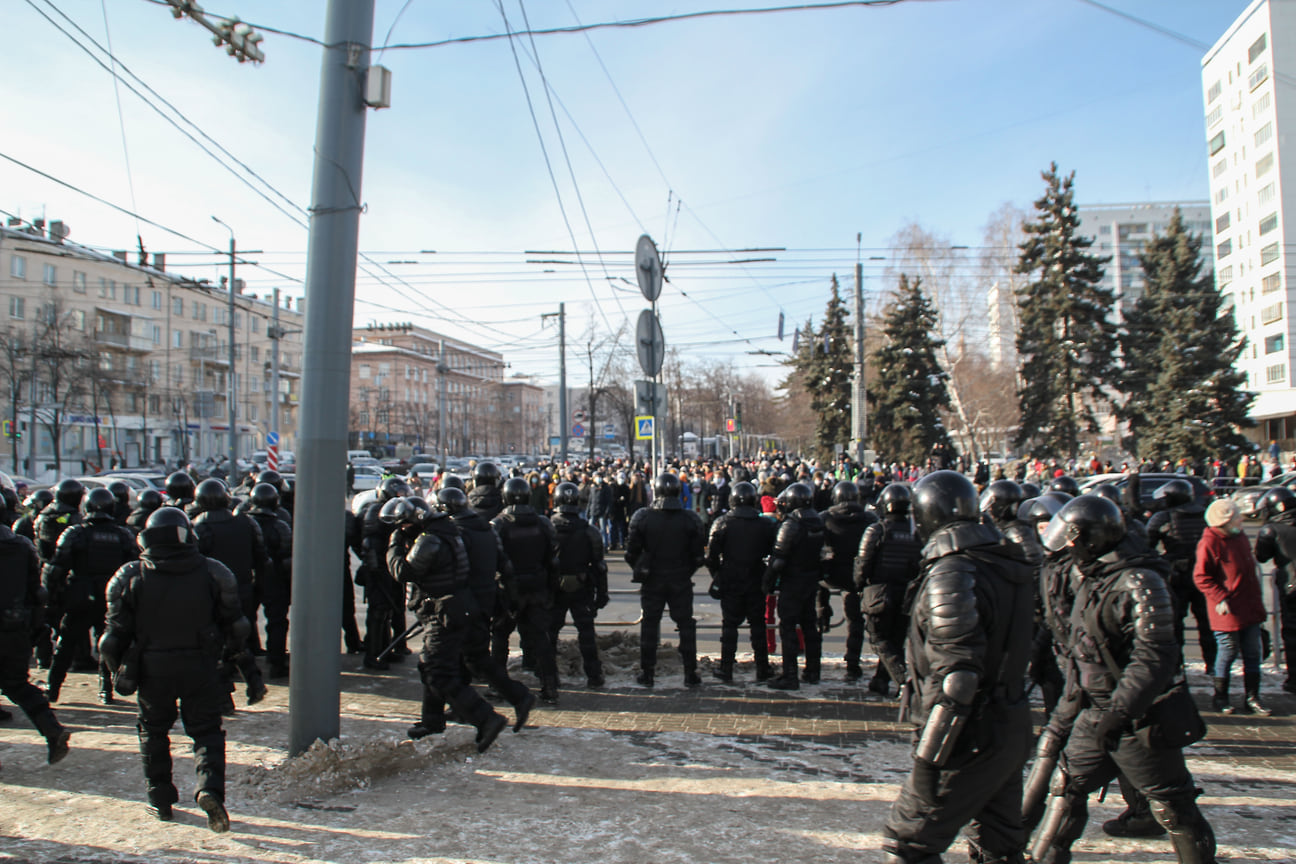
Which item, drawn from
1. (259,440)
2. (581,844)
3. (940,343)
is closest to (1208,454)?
(940,343)

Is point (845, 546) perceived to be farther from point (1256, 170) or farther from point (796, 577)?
point (1256, 170)

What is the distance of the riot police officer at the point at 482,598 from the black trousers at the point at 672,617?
4.64 ft

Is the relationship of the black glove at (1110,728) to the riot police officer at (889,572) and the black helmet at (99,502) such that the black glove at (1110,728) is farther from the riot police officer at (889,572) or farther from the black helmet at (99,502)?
the black helmet at (99,502)

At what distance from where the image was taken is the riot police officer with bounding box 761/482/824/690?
23.3 ft

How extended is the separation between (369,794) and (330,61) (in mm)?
4460

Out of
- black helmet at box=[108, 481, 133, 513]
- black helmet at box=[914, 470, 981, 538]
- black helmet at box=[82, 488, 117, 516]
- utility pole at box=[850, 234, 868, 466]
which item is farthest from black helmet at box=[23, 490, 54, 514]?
utility pole at box=[850, 234, 868, 466]

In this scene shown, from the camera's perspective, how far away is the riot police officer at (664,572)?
23.8ft

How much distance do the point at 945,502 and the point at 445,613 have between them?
3498mm

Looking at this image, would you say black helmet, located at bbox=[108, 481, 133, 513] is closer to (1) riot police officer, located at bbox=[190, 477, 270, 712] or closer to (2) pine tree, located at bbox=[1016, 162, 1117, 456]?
(1) riot police officer, located at bbox=[190, 477, 270, 712]

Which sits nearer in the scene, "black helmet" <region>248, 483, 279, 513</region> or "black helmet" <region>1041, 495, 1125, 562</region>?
"black helmet" <region>1041, 495, 1125, 562</region>

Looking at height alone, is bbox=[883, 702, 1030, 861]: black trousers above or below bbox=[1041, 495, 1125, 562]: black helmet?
below

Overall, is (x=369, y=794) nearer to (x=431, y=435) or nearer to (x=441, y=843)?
(x=441, y=843)

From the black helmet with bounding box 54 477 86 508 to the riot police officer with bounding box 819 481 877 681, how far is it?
6724mm

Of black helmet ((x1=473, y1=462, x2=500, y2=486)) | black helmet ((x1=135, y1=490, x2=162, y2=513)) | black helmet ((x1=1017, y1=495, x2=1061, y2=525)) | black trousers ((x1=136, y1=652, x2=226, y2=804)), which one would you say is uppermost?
black helmet ((x1=473, y1=462, x2=500, y2=486))
